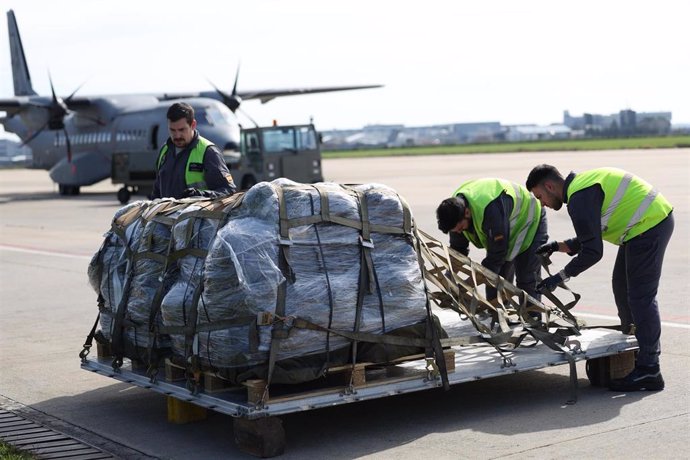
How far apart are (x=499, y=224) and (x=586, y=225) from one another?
32.1 inches

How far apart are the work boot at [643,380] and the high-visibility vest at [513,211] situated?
136 centimetres

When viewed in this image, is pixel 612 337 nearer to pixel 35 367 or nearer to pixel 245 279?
pixel 245 279

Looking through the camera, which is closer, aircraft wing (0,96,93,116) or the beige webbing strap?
the beige webbing strap

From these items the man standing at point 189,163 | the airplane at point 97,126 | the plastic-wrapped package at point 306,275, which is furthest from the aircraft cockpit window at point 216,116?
the plastic-wrapped package at point 306,275

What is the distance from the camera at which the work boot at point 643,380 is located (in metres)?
7.47

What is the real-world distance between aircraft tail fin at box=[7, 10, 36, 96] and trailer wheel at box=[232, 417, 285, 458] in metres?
43.6

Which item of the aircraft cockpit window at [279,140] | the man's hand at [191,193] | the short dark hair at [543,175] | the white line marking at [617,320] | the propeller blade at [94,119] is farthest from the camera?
the propeller blade at [94,119]

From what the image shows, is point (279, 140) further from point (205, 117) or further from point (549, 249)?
point (549, 249)

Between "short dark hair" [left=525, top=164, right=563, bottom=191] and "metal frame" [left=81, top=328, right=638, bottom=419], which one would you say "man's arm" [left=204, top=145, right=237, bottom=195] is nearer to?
"metal frame" [left=81, top=328, right=638, bottom=419]

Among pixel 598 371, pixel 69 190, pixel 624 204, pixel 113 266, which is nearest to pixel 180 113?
pixel 113 266

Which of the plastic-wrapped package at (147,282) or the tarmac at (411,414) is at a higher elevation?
the plastic-wrapped package at (147,282)

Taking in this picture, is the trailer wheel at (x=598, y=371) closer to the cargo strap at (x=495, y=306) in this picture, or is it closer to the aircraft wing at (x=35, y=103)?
the cargo strap at (x=495, y=306)

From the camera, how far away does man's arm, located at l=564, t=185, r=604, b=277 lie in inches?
287

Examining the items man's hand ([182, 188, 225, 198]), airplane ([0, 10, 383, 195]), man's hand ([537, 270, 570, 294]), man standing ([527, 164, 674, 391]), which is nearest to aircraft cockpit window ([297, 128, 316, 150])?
airplane ([0, 10, 383, 195])
